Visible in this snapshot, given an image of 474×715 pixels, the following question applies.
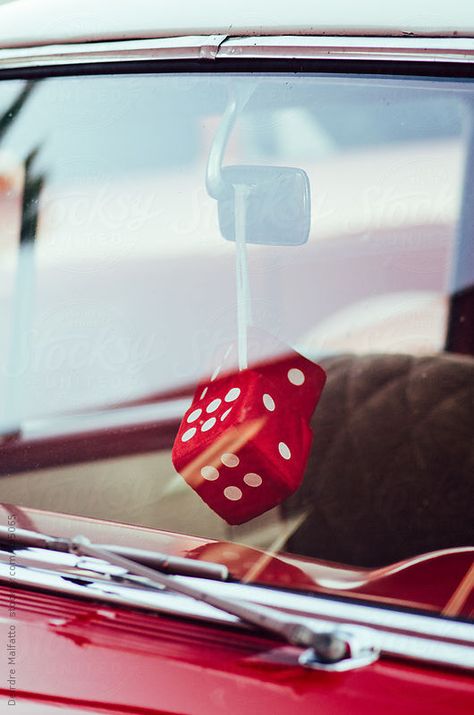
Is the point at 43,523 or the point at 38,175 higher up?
the point at 38,175

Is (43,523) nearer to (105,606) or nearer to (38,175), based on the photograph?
(105,606)

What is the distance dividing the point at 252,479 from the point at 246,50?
0.63m

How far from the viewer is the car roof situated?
125cm

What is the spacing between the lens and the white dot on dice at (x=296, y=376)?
1491 mm

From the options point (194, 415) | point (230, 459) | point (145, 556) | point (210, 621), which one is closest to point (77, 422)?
point (194, 415)

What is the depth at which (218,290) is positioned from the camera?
156 cm

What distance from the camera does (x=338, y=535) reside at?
170 cm

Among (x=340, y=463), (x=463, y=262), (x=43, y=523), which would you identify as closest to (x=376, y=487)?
(x=340, y=463)

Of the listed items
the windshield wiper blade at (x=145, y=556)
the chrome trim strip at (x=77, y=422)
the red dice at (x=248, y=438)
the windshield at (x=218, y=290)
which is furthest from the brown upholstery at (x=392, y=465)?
the windshield wiper blade at (x=145, y=556)

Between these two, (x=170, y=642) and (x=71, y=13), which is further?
(x=71, y=13)

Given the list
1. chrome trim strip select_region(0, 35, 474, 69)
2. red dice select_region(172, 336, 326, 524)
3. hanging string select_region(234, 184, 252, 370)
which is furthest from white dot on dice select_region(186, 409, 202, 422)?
chrome trim strip select_region(0, 35, 474, 69)

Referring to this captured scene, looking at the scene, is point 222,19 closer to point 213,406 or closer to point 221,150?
point 221,150

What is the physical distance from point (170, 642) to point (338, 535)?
63cm

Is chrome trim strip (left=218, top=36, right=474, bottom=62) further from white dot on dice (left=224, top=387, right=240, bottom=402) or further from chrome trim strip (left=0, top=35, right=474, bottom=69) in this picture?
white dot on dice (left=224, top=387, right=240, bottom=402)
